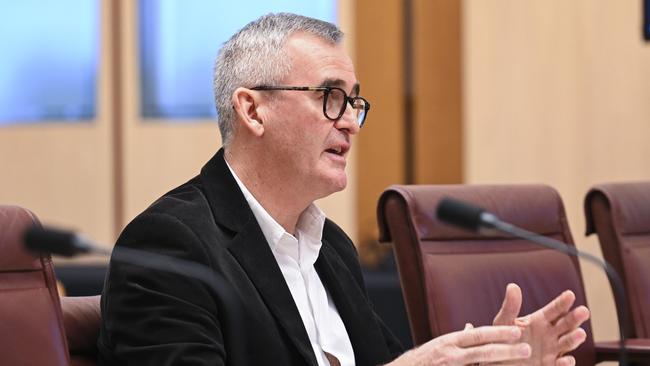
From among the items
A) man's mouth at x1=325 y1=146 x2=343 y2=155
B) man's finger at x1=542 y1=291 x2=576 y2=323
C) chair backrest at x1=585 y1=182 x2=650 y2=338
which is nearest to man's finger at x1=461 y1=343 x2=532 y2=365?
man's finger at x1=542 y1=291 x2=576 y2=323

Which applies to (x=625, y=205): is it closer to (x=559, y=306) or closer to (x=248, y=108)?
(x=559, y=306)

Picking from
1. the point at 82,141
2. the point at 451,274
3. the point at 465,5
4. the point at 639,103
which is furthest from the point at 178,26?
the point at 451,274

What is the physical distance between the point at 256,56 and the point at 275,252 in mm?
373

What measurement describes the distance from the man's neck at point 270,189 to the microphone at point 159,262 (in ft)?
0.87

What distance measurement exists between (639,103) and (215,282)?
121 inches

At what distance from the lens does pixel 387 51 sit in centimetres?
482

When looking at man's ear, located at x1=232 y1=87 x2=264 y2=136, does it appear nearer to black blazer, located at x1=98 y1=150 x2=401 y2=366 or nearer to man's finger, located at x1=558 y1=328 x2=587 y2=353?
black blazer, located at x1=98 y1=150 x2=401 y2=366

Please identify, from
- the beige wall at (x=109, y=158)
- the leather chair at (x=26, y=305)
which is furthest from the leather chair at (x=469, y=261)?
the beige wall at (x=109, y=158)

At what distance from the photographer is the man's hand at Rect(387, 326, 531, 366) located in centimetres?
178

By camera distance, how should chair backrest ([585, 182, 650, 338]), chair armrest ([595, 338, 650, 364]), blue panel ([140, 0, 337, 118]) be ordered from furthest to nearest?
1. blue panel ([140, 0, 337, 118])
2. chair backrest ([585, 182, 650, 338])
3. chair armrest ([595, 338, 650, 364])

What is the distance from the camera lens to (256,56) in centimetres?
212

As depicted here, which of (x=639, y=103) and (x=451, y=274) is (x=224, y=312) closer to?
(x=451, y=274)

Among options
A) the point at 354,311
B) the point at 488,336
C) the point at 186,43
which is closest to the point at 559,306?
the point at 488,336

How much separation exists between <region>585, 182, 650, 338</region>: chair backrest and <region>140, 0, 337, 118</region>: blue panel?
2007 mm
